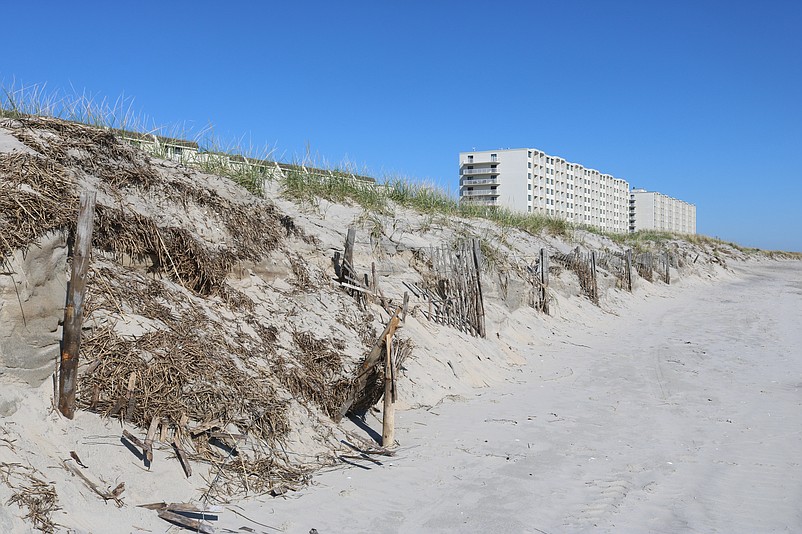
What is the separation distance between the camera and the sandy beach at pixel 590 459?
4.11 m

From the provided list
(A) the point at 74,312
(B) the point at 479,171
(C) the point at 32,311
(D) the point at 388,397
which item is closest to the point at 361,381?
(D) the point at 388,397

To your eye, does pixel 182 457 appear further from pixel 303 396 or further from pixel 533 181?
pixel 533 181

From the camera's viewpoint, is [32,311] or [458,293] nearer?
Answer: [32,311]

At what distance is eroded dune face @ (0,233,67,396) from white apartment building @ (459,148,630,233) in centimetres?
7089

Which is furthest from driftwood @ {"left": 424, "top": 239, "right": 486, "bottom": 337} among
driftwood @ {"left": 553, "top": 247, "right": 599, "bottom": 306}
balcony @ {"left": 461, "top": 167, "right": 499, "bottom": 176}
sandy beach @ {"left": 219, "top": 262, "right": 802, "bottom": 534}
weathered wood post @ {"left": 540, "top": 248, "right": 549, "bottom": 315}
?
balcony @ {"left": 461, "top": 167, "right": 499, "bottom": 176}

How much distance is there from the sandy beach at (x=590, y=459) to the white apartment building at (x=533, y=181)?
217ft

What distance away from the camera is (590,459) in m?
5.32

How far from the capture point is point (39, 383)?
3998 millimetres

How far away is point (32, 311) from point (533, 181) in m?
83.6

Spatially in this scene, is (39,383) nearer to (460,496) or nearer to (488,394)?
(460,496)

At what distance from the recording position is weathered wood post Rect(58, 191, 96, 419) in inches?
158

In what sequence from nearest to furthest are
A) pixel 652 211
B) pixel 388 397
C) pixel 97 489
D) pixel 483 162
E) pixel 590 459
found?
pixel 97 489 → pixel 590 459 → pixel 388 397 → pixel 483 162 → pixel 652 211

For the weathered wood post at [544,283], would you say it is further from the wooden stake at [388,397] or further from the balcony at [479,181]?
the balcony at [479,181]

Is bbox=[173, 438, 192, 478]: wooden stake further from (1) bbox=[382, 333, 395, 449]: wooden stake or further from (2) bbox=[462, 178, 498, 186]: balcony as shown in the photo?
(2) bbox=[462, 178, 498, 186]: balcony
